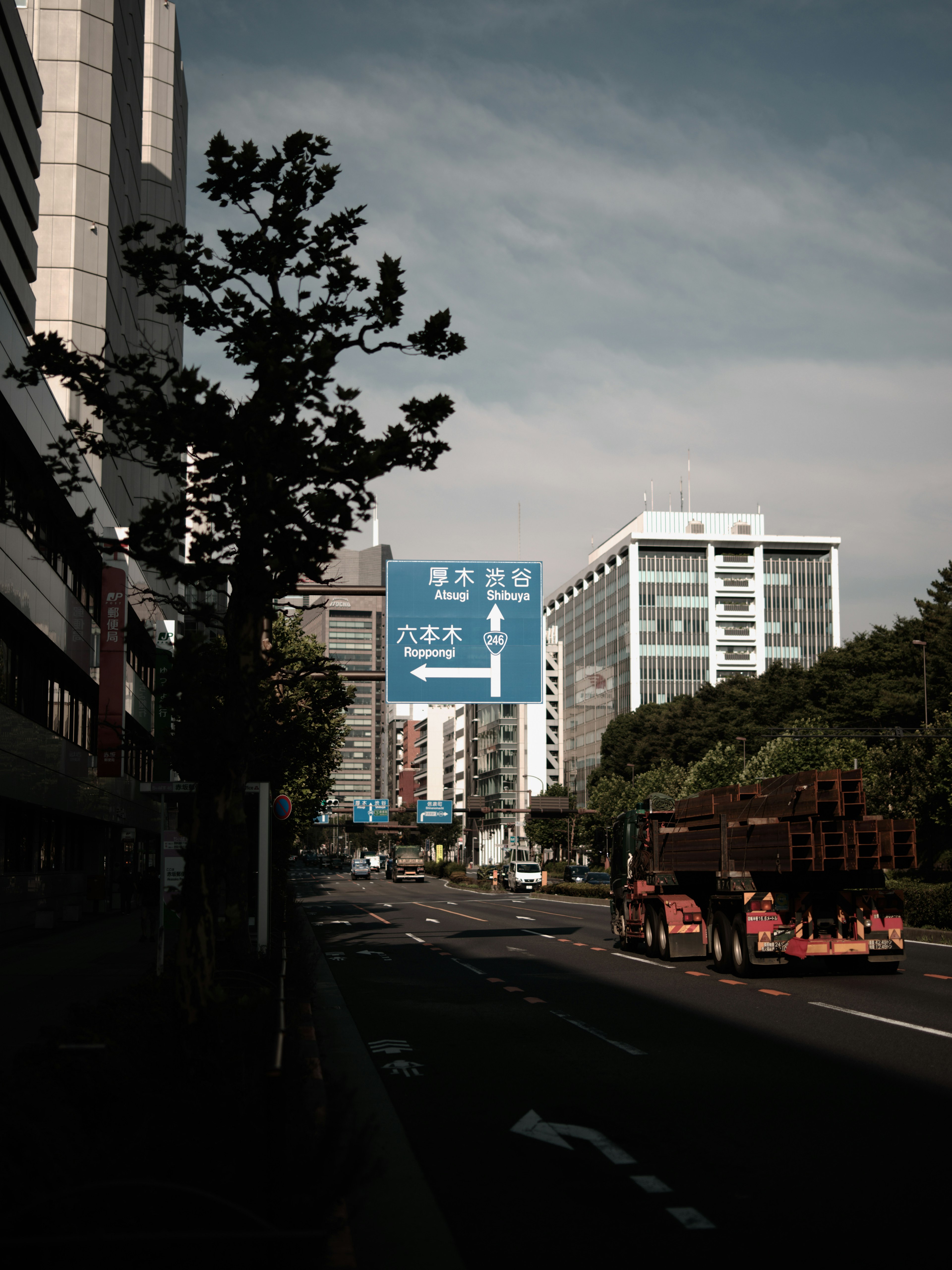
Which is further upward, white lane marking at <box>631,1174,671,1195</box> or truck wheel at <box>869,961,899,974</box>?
white lane marking at <box>631,1174,671,1195</box>

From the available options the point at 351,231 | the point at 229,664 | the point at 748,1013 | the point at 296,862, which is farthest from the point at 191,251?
the point at 296,862

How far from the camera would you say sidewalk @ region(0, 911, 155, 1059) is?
13.5 metres

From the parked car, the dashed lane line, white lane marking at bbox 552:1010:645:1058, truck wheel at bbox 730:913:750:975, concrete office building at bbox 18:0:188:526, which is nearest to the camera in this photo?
white lane marking at bbox 552:1010:645:1058

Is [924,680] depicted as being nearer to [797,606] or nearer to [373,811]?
[373,811]

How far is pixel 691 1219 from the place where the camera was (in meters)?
6.49

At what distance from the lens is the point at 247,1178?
606 cm

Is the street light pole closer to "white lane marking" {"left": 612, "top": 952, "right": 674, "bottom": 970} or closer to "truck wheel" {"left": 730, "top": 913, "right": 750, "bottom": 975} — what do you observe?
"white lane marking" {"left": 612, "top": 952, "right": 674, "bottom": 970}

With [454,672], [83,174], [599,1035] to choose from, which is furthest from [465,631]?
[83,174]

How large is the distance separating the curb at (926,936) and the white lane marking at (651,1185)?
2159 cm

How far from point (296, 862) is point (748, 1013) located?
18486cm

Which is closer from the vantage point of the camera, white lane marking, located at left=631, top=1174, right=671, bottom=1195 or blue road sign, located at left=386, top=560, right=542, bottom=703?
white lane marking, located at left=631, top=1174, right=671, bottom=1195

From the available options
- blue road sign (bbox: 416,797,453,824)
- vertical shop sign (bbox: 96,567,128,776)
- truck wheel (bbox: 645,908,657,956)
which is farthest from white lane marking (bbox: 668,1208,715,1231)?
blue road sign (bbox: 416,797,453,824)

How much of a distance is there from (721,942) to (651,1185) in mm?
13960

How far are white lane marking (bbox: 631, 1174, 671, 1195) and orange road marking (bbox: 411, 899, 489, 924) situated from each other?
3164cm
